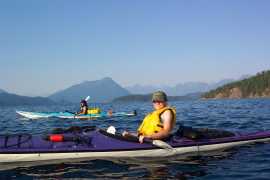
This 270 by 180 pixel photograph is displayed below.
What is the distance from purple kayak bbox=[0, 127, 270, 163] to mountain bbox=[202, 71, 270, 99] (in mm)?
143753

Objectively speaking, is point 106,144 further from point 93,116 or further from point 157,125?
point 93,116

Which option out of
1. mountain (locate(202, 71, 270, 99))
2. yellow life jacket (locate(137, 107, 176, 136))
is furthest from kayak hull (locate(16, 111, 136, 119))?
mountain (locate(202, 71, 270, 99))

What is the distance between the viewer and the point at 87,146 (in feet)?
Result: 39.2

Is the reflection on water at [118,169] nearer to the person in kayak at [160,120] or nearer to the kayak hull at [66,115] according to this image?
the person in kayak at [160,120]

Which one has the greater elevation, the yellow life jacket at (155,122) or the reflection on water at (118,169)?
the yellow life jacket at (155,122)

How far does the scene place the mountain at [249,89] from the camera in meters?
151

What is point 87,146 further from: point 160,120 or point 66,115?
point 66,115

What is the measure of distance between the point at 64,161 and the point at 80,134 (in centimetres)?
145

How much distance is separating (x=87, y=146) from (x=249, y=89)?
153 metres

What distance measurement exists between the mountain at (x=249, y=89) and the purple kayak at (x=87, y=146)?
5660 inches

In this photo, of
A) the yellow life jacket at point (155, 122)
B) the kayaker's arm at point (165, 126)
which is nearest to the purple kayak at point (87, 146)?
the kayaker's arm at point (165, 126)

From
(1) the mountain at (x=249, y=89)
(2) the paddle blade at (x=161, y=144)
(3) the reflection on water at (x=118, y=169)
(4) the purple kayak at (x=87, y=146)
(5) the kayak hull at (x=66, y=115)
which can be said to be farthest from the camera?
(1) the mountain at (x=249, y=89)

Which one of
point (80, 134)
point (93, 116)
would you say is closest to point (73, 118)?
point (93, 116)

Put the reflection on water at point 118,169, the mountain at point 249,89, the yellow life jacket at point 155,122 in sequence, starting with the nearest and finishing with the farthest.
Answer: the reflection on water at point 118,169 < the yellow life jacket at point 155,122 < the mountain at point 249,89
